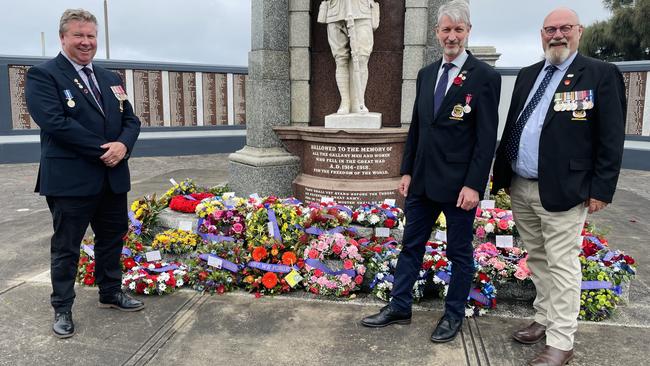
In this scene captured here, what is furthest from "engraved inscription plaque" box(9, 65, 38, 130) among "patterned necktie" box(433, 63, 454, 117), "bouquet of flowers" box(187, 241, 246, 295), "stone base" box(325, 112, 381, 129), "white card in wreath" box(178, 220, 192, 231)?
"patterned necktie" box(433, 63, 454, 117)

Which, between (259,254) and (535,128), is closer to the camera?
(535,128)

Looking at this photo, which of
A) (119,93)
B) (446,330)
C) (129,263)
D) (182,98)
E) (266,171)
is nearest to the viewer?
(446,330)

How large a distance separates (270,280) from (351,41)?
2.64 metres

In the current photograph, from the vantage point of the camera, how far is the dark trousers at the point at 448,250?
2.87m

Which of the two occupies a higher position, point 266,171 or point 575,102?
point 575,102

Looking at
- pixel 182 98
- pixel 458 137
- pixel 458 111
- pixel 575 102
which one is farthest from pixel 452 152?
pixel 182 98

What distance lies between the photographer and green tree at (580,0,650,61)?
22.5 metres

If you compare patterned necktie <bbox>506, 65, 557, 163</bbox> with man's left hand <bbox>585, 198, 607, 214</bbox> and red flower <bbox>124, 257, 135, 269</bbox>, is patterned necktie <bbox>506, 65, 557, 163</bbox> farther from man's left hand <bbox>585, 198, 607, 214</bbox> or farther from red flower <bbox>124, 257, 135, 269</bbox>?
red flower <bbox>124, 257, 135, 269</bbox>

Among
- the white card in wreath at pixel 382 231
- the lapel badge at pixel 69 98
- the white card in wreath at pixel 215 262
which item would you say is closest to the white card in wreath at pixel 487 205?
the white card in wreath at pixel 382 231

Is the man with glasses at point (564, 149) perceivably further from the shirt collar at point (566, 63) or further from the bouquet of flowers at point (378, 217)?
the bouquet of flowers at point (378, 217)

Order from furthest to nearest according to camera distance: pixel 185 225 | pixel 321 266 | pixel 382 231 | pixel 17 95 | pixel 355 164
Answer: pixel 17 95
pixel 355 164
pixel 185 225
pixel 382 231
pixel 321 266

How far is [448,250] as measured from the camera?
9.61 ft

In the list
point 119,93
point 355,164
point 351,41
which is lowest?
point 355,164

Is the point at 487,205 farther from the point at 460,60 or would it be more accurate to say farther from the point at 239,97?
the point at 239,97
